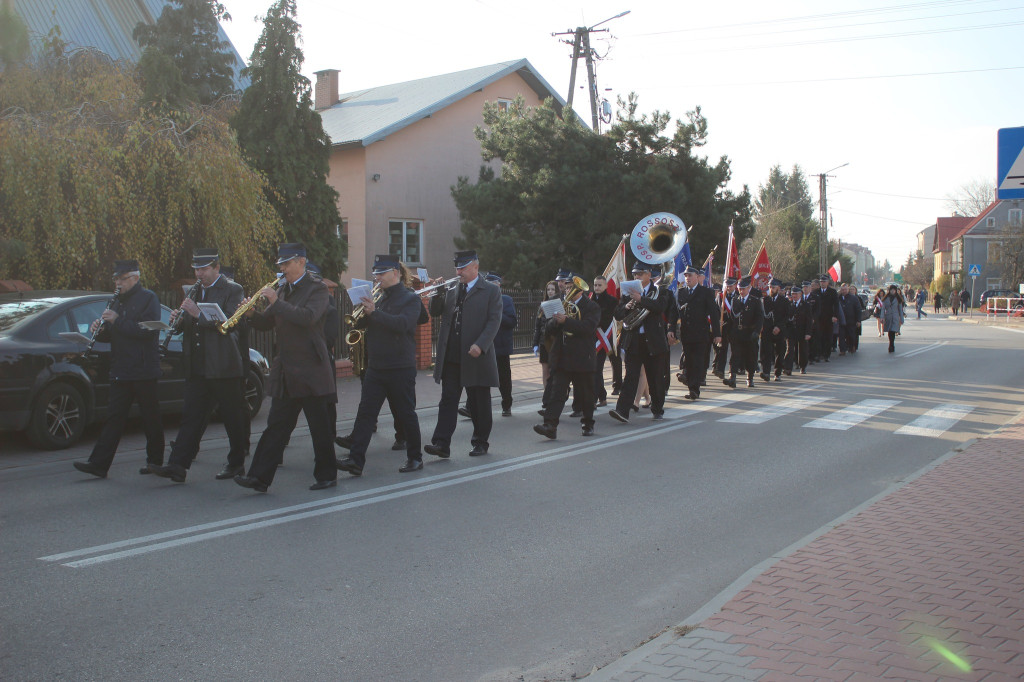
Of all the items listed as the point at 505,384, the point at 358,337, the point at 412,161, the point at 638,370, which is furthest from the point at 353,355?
the point at 412,161

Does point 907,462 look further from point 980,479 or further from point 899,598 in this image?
point 899,598

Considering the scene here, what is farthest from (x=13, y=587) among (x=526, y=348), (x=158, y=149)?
(x=526, y=348)

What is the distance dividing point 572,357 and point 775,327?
760cm

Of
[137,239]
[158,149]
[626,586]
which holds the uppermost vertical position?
[158,149]

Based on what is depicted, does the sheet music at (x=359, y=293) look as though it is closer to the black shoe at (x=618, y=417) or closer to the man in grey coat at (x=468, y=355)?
the man in grey coat at (x=468, y=355)

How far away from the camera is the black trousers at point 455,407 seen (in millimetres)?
8750

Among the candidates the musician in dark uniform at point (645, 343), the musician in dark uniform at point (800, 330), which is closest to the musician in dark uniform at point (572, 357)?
the musician in dark uniform at point (645, 343)

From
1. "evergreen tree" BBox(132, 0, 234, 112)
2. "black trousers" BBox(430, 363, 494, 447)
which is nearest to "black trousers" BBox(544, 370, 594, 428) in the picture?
"black trousers" BBox(430, 363, 494, 447)

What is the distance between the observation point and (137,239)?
13523 millimetres

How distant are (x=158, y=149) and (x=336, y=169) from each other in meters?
15.6

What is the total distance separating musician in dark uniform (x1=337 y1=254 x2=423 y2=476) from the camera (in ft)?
25.9

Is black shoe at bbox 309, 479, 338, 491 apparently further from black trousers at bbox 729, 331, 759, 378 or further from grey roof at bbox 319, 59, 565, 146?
grey roof at bbox 319, 59, 565, 146

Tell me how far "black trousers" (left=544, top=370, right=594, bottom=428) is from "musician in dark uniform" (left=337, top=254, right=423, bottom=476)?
211cm

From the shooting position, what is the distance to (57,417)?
931cm
